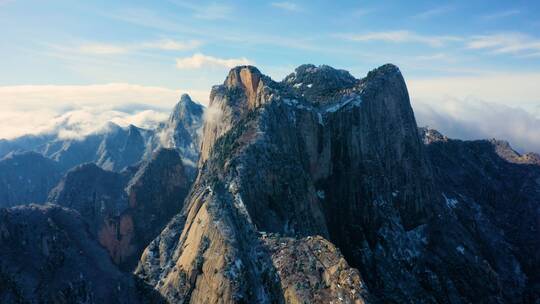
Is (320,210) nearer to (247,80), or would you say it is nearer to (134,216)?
(247,80)

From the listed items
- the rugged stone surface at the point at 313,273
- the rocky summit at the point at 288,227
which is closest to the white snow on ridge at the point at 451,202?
the rocky summit at the point at 288,227

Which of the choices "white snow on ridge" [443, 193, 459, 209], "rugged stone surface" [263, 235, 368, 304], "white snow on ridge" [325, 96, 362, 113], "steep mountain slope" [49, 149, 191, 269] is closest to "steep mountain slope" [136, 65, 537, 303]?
"rugged stone surface" [263, 235, 368, 304]

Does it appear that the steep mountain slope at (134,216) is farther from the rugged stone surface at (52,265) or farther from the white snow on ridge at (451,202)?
the white snow on ridge at (451,202)

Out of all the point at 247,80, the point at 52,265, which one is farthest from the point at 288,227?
the point at 247,80

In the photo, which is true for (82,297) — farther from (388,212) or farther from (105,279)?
A: (388,212)

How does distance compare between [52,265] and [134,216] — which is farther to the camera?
[134,216]

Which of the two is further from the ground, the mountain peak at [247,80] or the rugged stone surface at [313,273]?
the mountain peak at [247,80]
